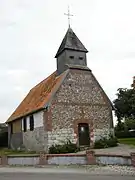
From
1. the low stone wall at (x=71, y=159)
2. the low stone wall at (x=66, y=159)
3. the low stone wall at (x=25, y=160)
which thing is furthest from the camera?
the low stone wall at (x=25, y=160)

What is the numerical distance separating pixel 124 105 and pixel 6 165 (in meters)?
43.5

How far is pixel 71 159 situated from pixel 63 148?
22.1 ft

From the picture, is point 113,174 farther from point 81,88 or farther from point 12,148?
point 12,148

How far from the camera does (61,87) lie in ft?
92.1

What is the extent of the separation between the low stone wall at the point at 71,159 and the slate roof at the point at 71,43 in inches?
514

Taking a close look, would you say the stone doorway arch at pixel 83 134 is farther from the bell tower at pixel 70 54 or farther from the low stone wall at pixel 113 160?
the low stone wall at pixel 113 160

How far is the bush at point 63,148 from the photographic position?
2516 centimetres

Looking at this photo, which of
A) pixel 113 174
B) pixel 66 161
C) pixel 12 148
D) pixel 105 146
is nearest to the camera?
pixel 113 174

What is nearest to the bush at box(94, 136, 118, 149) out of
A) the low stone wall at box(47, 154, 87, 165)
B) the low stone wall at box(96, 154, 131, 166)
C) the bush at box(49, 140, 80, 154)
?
the bush at box(49, 140, 80, 154)

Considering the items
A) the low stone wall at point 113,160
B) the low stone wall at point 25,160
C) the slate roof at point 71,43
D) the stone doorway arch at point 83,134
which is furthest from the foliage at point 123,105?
the low stone wall at point 113,160

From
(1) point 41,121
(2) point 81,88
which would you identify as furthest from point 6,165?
(2) point 81,88

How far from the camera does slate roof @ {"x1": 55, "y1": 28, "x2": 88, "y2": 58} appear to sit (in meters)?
30.0

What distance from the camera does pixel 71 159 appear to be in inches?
733

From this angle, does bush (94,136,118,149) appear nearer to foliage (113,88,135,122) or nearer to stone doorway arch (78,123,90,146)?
stone doorway arch (78,123,90,146)
